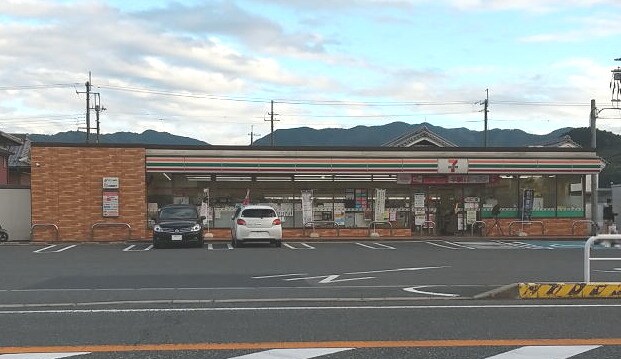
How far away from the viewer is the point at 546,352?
6.56 meters

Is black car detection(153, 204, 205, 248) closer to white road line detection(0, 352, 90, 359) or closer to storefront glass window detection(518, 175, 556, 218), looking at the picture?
storefront glass window detection(518, 175, 556, 218)

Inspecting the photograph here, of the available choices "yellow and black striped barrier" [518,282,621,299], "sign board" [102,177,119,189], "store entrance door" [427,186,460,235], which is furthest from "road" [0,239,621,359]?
"store entrance door" [427,186,460,235]

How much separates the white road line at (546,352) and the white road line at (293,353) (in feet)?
5.46

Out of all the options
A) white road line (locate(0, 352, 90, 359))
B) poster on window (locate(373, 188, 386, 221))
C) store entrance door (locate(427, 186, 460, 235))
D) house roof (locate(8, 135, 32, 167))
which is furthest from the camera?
house roof (locate(8, 135, 32, 167))

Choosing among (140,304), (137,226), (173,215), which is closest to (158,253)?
(173,215)

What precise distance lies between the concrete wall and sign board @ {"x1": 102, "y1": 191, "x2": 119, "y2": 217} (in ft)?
13.4

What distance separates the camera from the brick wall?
26500 millimetres

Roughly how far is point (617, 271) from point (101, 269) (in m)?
12.0

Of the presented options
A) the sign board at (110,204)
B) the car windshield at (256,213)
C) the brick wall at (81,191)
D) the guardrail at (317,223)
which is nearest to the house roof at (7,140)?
the brick wall at (81,191)

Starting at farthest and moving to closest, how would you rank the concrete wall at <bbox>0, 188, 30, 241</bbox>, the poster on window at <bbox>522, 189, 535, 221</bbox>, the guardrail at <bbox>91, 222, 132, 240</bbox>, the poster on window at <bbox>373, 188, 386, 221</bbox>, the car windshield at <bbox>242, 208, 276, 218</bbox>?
the poster on window at <bbox>522, 189, 535, 221</bbox> → the poster on window at <bbox>373, 188, 386, 221</bbox> → the concrete wall at <bbox>0, 188, 30, 241</bbox> → the guardrail at <bbox>91, 222, 132, 240</bbox> → the car windshield at <bbox>242, 208, 276, 218</bbox>

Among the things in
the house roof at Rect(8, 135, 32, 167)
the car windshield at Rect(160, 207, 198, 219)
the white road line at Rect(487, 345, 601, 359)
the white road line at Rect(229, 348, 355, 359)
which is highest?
the house roof at Rect(8, 135, 32, 167)

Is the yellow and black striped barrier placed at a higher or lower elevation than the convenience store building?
lower

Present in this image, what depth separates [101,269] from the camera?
15.0 metres

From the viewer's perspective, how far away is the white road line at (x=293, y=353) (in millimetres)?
6371
